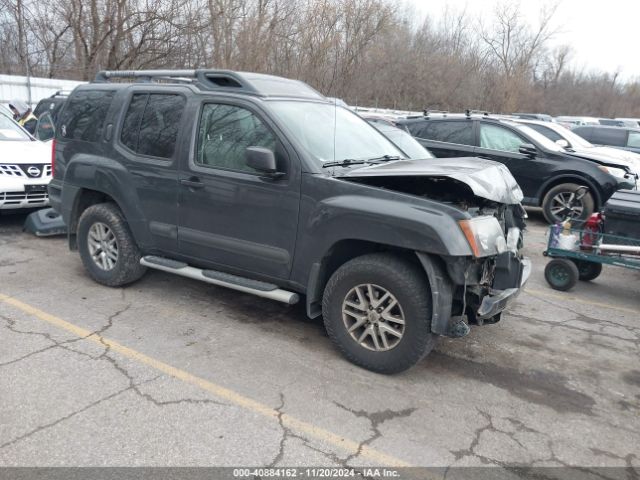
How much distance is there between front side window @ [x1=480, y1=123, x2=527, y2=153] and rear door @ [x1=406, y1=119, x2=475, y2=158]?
0.21 meters

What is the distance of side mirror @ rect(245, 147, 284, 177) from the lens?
4.13 m

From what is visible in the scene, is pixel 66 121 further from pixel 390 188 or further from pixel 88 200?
pixel 390 188

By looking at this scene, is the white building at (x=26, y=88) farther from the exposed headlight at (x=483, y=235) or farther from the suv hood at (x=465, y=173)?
the exposed headlight at (x=483, y=235)

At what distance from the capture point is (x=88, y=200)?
230 inches

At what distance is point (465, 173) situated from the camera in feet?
12.8

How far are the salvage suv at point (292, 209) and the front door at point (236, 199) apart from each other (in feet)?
0.04

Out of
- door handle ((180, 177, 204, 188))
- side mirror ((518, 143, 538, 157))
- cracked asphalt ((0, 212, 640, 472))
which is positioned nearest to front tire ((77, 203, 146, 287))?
cracked asphalt ((0, 212, 640, 472))

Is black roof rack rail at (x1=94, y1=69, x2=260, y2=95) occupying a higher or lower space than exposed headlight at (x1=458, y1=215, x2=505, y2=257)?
higher

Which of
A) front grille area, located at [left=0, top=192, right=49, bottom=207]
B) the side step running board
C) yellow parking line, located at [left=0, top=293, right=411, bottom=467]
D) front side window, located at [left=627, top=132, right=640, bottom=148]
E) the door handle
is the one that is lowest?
yellow parking line, located at [left=0, top=293, right=411, bottom=467]

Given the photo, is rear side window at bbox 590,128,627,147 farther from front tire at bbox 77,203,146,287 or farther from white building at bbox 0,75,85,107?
white building at bbox 0,75,85,107

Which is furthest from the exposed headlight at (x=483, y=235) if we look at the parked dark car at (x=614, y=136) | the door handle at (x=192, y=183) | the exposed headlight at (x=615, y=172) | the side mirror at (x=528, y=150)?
the parked dark car at (x=614, y=136)

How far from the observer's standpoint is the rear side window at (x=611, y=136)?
56.3 feet

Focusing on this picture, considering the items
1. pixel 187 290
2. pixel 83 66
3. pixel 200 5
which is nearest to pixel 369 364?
pixel 187 290

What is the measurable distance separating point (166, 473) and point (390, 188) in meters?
2.42
